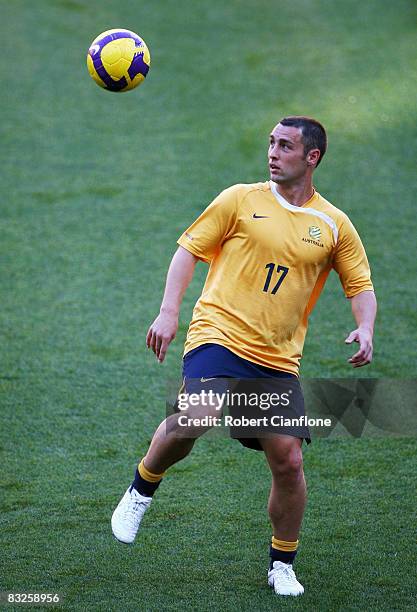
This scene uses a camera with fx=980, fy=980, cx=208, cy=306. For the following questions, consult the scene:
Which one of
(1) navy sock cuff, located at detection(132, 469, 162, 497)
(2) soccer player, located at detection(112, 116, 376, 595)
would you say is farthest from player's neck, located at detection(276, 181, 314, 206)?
(1) navy sock cuff, located at detection(132, 469, 162, 497)

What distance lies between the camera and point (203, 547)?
5.24 meters

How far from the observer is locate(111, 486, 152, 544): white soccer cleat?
4.82 metres

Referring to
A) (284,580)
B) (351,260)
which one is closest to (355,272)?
(351,260)

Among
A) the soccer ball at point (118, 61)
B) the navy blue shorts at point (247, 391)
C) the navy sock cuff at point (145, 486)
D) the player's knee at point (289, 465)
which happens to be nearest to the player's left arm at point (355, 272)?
the navy blue shorts at point (247, 391)

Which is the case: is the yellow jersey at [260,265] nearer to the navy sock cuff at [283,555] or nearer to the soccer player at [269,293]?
the soccer player at [269,293]

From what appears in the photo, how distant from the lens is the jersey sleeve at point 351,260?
487 centimetres

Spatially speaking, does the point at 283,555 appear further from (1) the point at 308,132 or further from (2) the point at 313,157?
(1) the point at 308,132

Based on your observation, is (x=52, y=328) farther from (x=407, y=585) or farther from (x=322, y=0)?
(x=322, y=0)

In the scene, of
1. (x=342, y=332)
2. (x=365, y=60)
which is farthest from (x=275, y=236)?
(x=365, y=60)

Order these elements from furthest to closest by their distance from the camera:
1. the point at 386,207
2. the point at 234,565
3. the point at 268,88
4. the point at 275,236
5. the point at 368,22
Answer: the point at 368,22, the point at 268,88, the point at 386,207, the point at 234,565, the point at 275,236

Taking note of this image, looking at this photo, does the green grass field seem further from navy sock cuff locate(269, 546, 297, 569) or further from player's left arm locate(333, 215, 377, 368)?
player's left arm locate(333, 215, 377, 368)

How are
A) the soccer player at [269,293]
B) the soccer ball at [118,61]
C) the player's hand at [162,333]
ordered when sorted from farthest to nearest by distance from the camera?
the soccer ball at [118,61]
the soccer player at [269,293]
the player's hand at [162,333]

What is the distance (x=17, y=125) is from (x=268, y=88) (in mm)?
3486

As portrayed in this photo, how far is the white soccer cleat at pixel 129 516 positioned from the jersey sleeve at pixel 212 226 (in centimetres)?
125
